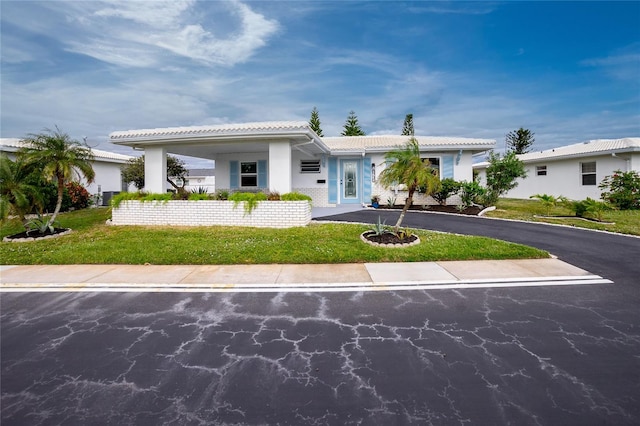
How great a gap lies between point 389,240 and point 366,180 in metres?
8.95

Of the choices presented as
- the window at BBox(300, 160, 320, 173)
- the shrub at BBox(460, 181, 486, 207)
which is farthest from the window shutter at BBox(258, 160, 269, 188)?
the shrub at BBox(460, 181, 486, 207)

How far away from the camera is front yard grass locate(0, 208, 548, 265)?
24.2 feet

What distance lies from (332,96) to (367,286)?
864 inches

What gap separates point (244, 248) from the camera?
8031mm

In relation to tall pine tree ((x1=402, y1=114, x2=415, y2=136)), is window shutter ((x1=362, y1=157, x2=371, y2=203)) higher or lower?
lower

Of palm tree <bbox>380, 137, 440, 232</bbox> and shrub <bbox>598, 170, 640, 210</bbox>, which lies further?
shrub <bbox>598, 170, 640, 210</bbox>

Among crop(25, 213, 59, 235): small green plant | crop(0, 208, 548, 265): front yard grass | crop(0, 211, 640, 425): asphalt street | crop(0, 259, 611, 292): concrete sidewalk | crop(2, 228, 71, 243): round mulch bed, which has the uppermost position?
crop(25, 213, 59, 235): small green plant

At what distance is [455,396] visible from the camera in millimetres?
2615

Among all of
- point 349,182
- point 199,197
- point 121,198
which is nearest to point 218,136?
A: point 199,197

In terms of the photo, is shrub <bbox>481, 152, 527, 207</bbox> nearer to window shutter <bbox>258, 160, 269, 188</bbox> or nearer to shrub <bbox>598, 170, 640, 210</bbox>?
shrub <bbox>598, 170, 640, 210</bbox>

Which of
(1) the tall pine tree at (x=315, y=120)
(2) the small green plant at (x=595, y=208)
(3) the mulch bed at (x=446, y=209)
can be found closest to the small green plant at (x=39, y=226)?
(3) the mulch bed at (x=446, y=209)

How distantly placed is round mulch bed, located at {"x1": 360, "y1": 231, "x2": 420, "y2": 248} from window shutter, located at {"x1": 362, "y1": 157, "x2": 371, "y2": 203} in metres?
8.08

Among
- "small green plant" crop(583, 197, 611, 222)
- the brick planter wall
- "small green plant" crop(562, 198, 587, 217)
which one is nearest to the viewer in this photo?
the brick planter wall

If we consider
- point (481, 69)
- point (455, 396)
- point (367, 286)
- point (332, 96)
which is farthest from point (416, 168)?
Result: point (332, 96)
